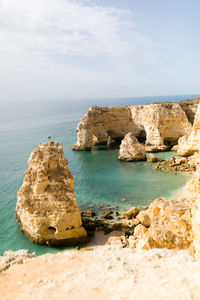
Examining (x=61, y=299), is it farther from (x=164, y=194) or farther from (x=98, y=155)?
(x=98, y=155)

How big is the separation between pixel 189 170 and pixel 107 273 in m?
30.5

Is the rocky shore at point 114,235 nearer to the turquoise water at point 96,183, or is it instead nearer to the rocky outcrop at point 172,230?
the rocky outcrop at point 172,230

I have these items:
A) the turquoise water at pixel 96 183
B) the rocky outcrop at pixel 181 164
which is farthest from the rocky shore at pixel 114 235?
the turquoise water at pixel 96 183

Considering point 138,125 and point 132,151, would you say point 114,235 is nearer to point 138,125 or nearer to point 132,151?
point 132,151

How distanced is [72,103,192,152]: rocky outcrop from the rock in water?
3011cm

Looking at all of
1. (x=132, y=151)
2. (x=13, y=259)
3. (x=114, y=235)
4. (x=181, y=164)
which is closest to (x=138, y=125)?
(x=132, y=151)

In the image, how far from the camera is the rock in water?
17812 mm

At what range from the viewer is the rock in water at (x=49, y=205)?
17.8 meters

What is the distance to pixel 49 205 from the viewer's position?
707 inches

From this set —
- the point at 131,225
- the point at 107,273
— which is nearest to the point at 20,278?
the point at 107,273

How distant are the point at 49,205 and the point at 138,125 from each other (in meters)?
40.3

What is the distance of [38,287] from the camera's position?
222 inches

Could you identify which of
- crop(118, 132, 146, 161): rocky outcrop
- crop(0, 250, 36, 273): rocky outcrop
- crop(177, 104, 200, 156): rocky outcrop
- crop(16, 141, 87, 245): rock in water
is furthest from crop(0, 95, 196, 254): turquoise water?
crop(0, 250, 36, 273): rocky outcrop

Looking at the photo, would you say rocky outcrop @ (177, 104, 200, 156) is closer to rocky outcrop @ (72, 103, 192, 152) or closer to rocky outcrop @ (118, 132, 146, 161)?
rocky outcrop @ (118, 132, 146, 161)
